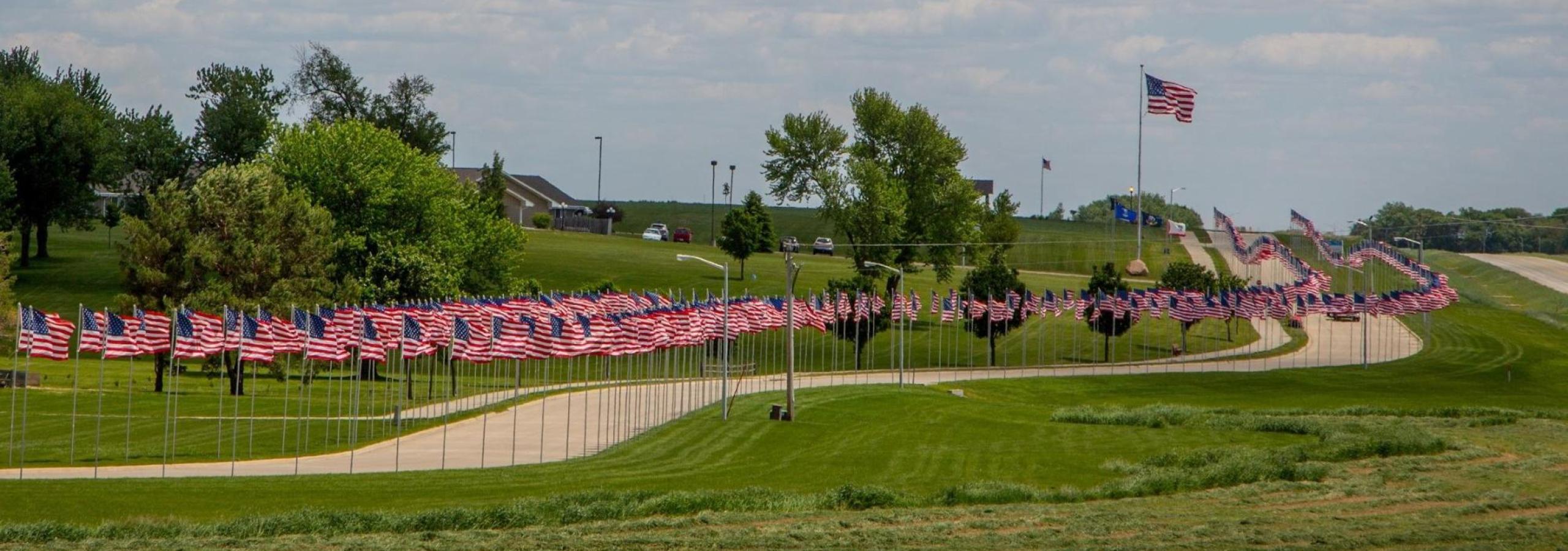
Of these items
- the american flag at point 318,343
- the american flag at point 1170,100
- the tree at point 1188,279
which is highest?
the american flag at point 1170,100

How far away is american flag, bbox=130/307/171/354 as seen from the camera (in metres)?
49.7

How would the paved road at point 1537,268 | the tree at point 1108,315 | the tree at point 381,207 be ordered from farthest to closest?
the paved road at point 1537,268 < the tree at point 1108,315 < the tree at point 381,207

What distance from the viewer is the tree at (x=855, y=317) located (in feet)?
330

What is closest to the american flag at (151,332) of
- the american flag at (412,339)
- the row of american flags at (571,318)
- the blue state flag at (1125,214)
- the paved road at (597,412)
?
the row of american flags at (571,318)

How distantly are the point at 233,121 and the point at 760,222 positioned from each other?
137 ft

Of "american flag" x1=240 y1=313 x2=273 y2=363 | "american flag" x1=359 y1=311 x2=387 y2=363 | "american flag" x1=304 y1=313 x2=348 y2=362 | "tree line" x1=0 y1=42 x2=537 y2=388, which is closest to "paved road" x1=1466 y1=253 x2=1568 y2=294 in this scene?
"tree line" x1=0 y1=42 x2=537 y2=388

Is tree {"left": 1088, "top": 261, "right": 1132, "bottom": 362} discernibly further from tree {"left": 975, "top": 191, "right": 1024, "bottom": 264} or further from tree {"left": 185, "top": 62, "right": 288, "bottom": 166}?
tree {"left": 185, "top": 62, "right": 288, "bottom": 166}


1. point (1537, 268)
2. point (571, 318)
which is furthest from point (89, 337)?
point (1537, 268)

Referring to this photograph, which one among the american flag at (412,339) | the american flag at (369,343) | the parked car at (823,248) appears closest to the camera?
the american flag at (369,343)

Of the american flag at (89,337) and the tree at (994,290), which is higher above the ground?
the tree at (994,290)

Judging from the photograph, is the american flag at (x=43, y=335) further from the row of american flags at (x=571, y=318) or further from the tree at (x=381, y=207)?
the tree at (x=381, y=207)

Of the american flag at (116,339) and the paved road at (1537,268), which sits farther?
the paved road at (1537,268)

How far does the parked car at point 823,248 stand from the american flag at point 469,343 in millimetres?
116335

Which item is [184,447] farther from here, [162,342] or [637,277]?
[637,277]
